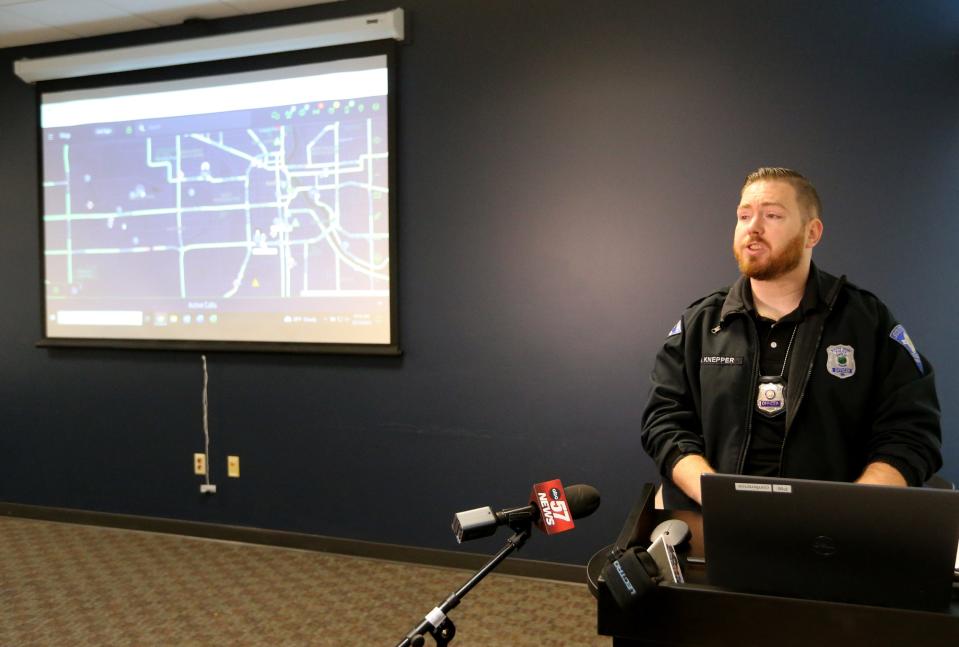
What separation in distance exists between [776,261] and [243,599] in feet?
8.27

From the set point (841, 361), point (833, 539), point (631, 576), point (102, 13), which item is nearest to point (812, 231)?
point (841, 361)

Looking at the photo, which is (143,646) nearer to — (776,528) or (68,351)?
(68,351)

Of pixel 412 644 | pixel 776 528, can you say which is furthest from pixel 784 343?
pixel 412 644

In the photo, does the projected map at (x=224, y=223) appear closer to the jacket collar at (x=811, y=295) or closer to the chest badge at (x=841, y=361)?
the jacket collar at (x=811, y=295)

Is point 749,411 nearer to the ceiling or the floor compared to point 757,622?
nearer to the ceiling

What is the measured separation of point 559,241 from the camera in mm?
3170

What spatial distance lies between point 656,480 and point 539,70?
1.86 metres

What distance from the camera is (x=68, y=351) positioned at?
4.03 metres

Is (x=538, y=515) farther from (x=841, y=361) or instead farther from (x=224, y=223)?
(x=224, y=223)

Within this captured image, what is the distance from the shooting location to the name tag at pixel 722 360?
5.63 ft

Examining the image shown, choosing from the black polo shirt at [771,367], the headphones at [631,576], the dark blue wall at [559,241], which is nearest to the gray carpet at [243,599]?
the dark blue wall at [559,241]

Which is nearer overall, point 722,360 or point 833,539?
point 833,539

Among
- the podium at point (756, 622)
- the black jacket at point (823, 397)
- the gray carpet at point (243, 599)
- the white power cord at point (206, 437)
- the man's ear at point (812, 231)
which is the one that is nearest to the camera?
the podium at point (756, 622)

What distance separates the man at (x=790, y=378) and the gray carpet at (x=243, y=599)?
50.6 inches
